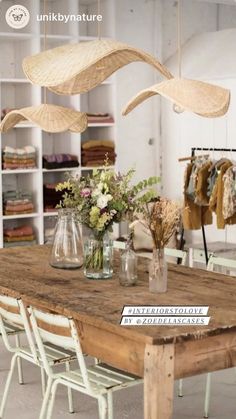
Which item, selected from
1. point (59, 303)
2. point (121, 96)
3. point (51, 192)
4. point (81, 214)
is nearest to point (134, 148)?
point (121, 96)

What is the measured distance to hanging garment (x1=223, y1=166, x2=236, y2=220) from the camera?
7410 millimetres

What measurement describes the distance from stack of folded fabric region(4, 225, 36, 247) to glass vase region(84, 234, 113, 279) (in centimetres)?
323

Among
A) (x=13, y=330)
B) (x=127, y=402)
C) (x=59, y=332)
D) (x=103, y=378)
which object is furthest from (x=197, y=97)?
(x=127, y=402)

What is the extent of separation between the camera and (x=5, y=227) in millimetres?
8688

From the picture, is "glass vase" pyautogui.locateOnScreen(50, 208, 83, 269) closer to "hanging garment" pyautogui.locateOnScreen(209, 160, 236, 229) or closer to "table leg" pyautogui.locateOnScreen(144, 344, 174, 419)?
"table leg" pyautogui.locateOnScreen(144, 344, 174, 419)

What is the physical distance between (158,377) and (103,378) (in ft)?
1.77

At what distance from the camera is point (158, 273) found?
4.70 m

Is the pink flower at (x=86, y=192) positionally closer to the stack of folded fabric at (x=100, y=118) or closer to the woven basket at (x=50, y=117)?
the woven basket at (x=50, y=117)

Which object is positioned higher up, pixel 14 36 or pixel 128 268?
pixel 14 36

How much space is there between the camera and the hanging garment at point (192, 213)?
26.0ft

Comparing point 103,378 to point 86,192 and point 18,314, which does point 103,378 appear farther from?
point 86,192

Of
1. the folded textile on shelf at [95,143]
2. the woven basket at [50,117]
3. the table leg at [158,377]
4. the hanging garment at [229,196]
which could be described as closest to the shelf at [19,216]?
the folded textile on shelf at [95,143]

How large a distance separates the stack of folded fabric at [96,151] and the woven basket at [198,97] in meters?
4.43

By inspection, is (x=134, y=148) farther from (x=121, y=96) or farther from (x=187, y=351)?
(x=187, y=351)
